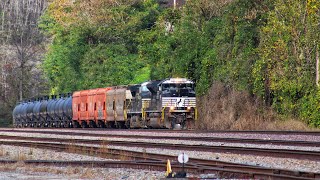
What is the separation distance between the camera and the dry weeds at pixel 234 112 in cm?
3306

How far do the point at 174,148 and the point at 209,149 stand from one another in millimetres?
1565

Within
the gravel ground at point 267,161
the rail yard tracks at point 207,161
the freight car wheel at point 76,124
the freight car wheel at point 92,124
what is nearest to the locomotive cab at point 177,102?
the rail yard tracks at point 207,161

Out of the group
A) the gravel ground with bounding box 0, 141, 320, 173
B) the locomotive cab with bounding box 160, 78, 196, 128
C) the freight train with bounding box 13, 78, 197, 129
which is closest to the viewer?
the gravel ground with bounding box 0, 141, 320, 173

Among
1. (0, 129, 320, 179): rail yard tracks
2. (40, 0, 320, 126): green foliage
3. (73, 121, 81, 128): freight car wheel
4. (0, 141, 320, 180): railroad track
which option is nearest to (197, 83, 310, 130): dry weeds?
(40, 0, 320, 126): green foliage

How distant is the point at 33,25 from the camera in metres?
97.4

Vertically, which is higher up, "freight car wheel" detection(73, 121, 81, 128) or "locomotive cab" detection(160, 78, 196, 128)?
"locomotive cab" detection(160, 78, 196, 128)

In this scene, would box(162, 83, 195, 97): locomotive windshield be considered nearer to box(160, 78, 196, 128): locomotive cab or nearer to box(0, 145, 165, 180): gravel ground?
box(160, 78, 196, 128): locomotive cab

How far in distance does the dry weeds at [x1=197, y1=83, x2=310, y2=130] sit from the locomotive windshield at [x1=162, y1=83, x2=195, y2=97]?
Result: 166 centimetres

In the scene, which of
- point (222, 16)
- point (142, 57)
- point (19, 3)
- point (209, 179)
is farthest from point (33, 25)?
point (209, 179)

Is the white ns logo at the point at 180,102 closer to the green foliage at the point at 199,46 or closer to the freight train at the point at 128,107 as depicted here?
the freight train at the point at 128,107

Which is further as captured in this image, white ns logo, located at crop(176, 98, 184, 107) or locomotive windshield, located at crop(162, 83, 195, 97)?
white ns logo, located at crop(176, 98, 184, 107)

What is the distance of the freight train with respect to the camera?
34938 mm

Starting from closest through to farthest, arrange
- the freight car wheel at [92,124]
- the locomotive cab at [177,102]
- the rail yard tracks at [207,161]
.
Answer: the rail yard tracks at [207,161]
the locomotive cab at [177,102]
the freight car wheel at [92,124]

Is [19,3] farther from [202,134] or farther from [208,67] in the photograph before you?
[202,134]
